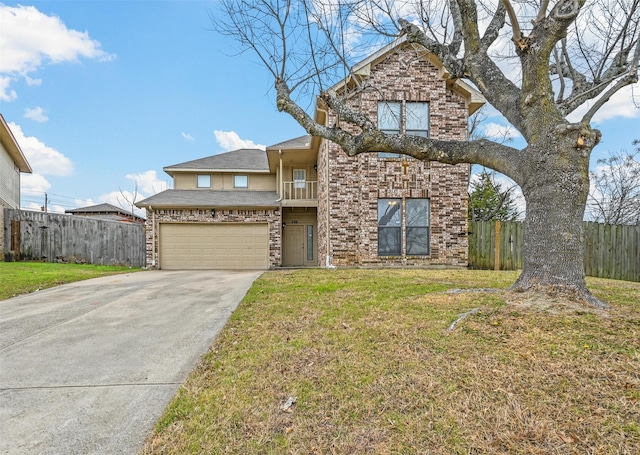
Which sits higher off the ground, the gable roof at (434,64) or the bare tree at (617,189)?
the gable roof at (434,64)

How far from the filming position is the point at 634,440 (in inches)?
74.0

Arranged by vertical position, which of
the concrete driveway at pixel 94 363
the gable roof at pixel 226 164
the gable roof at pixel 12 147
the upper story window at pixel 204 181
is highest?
the gable roof at pixel 12 147

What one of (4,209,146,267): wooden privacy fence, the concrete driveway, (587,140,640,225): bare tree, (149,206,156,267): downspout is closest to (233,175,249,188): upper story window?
(149,206,156,267): downspout

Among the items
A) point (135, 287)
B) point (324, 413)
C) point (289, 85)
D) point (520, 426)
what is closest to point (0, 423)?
point (324, 413)

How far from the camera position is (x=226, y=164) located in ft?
55.3

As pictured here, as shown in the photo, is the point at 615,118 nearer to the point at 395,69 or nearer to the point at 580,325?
the point at 395,69

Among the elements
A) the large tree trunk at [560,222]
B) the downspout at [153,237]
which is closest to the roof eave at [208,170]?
the downspout at [153,237]

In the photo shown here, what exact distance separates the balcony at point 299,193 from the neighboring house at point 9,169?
35.8 ft

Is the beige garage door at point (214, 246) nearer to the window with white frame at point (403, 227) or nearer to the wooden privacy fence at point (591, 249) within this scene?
the window with white frame at point (403, 227)

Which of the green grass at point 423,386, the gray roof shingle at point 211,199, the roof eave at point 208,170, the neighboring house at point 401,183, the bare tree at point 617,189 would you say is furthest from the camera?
the roof eave at point 208,170

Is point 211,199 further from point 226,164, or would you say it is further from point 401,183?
point 401,183

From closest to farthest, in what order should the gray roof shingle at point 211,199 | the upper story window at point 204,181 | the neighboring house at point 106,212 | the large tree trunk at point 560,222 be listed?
the large tree trunk at point 560,222
the gray roof shingle at point 211,199
the upper story window at point 204,181
the neighboring house at point 106,212

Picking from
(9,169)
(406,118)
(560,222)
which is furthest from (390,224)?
(9,169)

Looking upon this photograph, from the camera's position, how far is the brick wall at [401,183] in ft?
36.4
